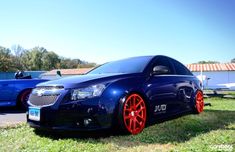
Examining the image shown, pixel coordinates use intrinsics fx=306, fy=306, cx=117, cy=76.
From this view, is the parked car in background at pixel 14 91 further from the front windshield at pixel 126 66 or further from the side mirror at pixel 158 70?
the side mirror at pixel 158 70

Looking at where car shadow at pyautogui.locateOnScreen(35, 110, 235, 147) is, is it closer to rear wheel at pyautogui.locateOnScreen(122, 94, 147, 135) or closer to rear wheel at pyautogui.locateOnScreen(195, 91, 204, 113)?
rear wheel at pyautogui.locateOnScreen(122, 94, 147, 135)

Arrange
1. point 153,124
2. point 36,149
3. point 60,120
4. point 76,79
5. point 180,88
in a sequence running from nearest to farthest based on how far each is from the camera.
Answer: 1. point 36,149
2. point 60,120
3. point 76,79
4. point 153,124
5. point 180,88

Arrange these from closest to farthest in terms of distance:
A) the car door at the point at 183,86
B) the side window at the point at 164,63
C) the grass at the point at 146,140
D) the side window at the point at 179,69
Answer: the grass at the point at 146,140, the side window at the point at 164,63, the car door at the point at 183,86, the side window at the point at 179,69

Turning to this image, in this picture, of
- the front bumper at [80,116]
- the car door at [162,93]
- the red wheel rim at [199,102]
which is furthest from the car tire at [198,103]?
the front bumper at [80,116]

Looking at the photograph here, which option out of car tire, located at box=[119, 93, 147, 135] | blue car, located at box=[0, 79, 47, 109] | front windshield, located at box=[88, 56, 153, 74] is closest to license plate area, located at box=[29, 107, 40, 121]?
car tire, located at box=[119, 93, 147, 135]

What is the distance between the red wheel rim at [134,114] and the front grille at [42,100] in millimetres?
1149

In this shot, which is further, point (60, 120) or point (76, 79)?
point (76, 79)

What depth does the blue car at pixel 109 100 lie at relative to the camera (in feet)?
15.4

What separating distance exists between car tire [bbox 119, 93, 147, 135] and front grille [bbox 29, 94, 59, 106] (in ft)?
3.54

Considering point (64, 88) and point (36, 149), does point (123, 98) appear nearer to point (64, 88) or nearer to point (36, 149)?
point (64, 88)

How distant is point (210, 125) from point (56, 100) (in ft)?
10.5

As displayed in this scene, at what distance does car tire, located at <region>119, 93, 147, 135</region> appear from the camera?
490 centimetres

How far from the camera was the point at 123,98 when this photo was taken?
16.3ft

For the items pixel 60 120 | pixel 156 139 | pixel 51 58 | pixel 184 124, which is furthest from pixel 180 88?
pixel 51 58
